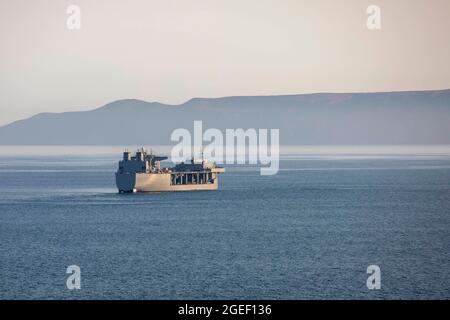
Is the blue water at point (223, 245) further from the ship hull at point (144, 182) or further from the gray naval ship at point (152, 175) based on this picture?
the gray naval ship at point (152, 175)

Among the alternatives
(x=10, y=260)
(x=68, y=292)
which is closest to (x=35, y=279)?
(x=68, y=292)

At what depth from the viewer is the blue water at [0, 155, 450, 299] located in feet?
187

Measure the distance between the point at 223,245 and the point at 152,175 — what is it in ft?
207

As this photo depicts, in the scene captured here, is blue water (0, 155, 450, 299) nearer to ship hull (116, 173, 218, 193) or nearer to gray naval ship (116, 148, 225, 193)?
ship hull (116, 173, 218, 193)

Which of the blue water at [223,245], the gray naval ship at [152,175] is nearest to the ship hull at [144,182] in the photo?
the gray naval ship at [152,175]

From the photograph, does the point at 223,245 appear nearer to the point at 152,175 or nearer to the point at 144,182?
the point at 144,182

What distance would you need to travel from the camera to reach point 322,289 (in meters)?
56.2

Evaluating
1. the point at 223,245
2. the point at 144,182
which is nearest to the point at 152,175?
the point at 144,182

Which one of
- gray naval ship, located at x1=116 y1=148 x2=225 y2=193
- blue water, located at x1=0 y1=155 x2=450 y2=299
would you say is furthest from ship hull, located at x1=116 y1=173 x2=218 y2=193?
blue water, located at x1=0 y1=155 x2=450 y2=299

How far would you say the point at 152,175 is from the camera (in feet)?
456

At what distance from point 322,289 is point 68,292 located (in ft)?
51.7

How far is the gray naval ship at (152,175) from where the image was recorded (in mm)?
137625

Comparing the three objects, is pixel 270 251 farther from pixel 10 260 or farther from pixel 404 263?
pixel 10 260

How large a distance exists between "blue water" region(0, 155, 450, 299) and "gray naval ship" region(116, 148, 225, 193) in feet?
11.5
